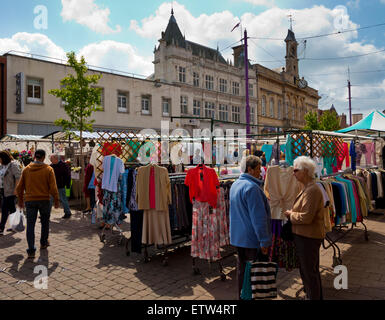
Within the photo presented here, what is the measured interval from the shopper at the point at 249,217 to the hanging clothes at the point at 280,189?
1054 mm

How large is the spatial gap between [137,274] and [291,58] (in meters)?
49.3

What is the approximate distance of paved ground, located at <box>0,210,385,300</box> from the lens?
423 cm

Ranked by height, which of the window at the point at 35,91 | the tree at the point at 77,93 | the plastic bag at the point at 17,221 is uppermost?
the window at the point at 35,91

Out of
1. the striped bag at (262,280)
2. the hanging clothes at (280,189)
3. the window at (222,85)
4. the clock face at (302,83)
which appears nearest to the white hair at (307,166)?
the hanging clothes at (280,189)

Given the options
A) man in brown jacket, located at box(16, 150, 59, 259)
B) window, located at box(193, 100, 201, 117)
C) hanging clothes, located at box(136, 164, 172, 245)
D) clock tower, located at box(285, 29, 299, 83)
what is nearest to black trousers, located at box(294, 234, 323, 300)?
hanging clothes, located at box(136, 164, 172, 245)

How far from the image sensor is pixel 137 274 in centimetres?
497

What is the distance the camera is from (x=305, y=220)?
3.38 metres

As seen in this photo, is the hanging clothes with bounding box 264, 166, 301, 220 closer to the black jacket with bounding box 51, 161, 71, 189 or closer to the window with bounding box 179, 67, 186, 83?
the black jacket with bounding box 51, 161, 71, 189

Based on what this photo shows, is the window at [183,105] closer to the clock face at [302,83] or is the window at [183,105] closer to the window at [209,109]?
the window at [209,109]

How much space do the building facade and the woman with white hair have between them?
747 centimetres

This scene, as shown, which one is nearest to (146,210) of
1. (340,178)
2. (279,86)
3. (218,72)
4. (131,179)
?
(131,179)

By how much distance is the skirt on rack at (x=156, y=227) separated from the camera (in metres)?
5.40

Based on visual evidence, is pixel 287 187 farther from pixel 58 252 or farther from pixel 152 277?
pixel 58 252

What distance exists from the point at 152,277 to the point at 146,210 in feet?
3.85
